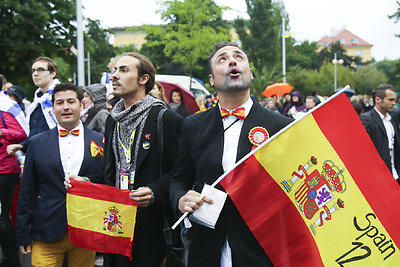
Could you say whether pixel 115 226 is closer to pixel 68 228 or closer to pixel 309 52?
pixel 68 228

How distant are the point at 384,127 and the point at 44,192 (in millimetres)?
4853

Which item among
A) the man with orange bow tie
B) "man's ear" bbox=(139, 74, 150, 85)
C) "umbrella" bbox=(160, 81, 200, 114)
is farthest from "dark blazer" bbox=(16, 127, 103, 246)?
"umbrella" bbox=(160, 81, 200, 114)

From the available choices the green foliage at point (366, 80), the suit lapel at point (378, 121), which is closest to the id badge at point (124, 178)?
the suit lapel at point (378, 121)

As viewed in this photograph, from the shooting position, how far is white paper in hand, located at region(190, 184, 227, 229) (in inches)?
93.0

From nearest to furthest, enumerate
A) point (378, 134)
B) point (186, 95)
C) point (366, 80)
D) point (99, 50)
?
point (378, 134) < point (186, 95) < point (366, 80) < point (99, 50)

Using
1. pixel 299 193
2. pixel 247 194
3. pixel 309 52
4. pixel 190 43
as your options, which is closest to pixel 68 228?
pixel 247 194

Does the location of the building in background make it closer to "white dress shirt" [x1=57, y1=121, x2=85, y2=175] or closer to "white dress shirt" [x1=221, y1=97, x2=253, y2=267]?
"white dress shirt" [x1=57, y1=121, x2=85, y2=175]

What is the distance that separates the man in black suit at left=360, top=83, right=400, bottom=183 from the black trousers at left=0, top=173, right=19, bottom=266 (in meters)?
4.92

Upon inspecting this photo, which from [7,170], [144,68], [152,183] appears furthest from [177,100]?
[152,183]

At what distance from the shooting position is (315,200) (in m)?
2.43

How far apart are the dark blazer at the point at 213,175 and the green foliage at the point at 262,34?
58911 millimetres

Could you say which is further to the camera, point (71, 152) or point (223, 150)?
point (71, 152)

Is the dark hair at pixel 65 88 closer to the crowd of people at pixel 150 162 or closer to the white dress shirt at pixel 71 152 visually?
the crowd of people at pixel 150 162

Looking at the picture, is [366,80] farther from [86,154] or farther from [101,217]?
[101,217]
